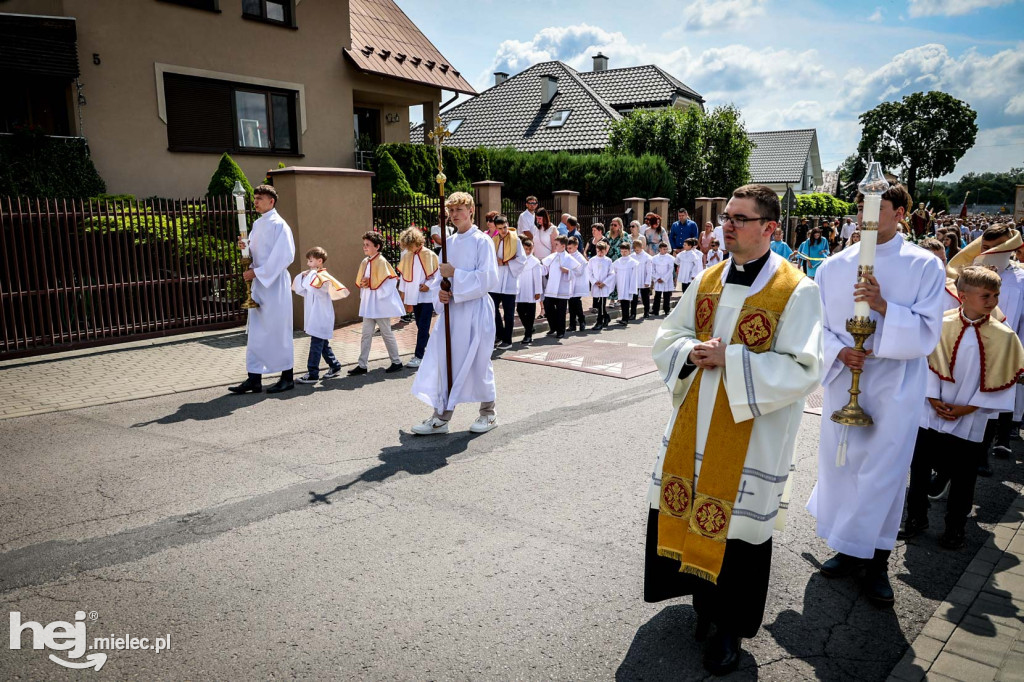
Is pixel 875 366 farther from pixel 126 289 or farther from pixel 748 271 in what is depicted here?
pixel 126 289

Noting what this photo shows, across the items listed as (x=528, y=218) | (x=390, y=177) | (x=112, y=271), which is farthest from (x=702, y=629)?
(x=390, y=177)

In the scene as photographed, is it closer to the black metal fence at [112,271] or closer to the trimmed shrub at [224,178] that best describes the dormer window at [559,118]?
the trimmed shrub at [224,178]

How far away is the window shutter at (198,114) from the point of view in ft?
51.2

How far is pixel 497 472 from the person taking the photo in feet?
18.1

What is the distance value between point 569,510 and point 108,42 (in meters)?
14.4

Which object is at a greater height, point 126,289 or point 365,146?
point 365,146

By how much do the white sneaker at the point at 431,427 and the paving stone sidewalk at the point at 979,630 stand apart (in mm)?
4054

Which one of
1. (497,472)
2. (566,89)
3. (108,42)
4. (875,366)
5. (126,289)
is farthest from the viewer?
(566,89)

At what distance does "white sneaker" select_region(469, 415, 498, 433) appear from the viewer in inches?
259

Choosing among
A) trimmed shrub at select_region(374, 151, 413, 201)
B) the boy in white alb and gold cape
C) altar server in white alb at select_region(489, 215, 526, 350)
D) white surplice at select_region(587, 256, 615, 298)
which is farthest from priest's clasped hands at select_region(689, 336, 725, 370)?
trimmed shrub at select_region(374, 151, 413, 201)

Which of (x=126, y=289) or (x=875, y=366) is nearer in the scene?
(x=875, y=366)

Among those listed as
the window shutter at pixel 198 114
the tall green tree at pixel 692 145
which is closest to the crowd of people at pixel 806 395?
the window shutter at pixel 198 114

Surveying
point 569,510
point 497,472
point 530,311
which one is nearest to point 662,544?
point 569,510

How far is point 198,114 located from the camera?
16031 mm
